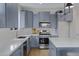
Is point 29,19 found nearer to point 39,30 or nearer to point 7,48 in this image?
point 39,30

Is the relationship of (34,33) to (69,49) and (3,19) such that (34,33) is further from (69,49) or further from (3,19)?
(69,49)

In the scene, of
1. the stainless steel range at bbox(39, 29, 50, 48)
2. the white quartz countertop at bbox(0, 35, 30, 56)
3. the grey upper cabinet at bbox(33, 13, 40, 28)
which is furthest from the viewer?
the grey upper cabinet at bbox(33, 13, 40, 28)

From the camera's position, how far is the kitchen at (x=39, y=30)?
3.07 meters

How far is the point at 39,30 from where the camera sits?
8.68 m

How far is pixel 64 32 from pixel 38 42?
179cm

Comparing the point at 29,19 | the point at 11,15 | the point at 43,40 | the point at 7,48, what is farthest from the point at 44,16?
the point at 7,48

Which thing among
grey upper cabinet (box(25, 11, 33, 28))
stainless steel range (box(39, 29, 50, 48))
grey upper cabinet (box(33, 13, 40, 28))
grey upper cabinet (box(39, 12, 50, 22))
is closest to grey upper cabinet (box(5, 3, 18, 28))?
stainless steel range (box(39, 29, 50, 48))

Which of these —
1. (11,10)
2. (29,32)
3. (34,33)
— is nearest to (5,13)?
(11,10)

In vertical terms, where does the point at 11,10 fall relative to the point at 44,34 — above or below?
above

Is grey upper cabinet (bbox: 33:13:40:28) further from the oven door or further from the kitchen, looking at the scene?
the oven door

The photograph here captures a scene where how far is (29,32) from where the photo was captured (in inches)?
298

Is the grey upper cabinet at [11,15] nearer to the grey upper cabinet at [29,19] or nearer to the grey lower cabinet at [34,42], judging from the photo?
the grey lower cabinet at [34,42]

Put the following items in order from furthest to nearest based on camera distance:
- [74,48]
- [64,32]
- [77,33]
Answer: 1. [64,32]
2. [77,33]
3. [74,48]

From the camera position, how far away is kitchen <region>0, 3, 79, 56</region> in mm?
3066
